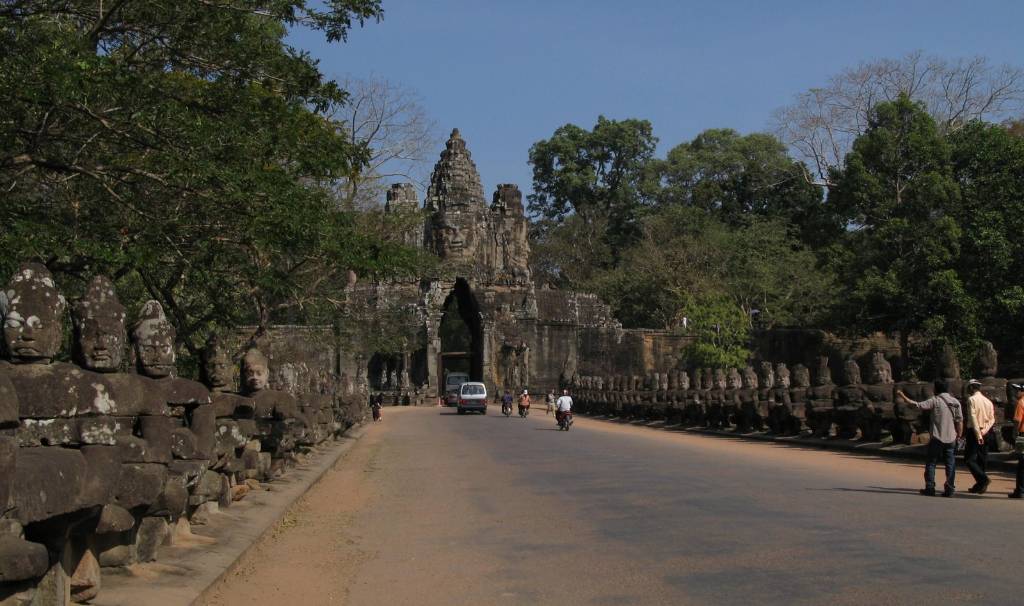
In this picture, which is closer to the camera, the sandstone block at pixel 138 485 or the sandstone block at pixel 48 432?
the sandstone block at pixel 48 432

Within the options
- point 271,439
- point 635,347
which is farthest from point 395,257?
point 635,347

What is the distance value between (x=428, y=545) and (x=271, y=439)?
15.8 ft

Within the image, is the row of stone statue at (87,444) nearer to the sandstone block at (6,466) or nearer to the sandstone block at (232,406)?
the sandstone block at (6,466)

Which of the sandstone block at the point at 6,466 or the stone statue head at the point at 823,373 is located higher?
the stone statue head at the point at 823,373

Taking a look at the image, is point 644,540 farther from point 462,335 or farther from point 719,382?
point 462,335

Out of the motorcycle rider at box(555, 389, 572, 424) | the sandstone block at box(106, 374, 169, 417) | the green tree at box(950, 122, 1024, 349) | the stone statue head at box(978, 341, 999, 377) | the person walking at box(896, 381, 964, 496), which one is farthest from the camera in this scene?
the green tree at box(950, 122, 1024, 349)

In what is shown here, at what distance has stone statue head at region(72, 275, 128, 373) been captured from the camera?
22.1ft

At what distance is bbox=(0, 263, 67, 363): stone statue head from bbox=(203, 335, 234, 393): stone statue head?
208 inches

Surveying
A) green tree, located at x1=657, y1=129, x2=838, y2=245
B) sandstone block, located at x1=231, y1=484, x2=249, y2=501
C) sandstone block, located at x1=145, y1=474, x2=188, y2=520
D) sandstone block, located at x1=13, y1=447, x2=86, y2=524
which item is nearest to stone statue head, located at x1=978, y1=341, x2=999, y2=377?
sandstone block, located at x1=231, y1=484, x2=249, y2=501

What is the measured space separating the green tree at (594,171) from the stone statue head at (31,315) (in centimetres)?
8211

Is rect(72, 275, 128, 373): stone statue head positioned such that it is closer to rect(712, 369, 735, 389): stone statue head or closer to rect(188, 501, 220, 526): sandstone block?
rect(188, 501, 220, 526): sandstone block

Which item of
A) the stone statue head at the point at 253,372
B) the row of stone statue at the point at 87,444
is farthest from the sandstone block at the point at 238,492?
the row of stone statue at the point at 87,444

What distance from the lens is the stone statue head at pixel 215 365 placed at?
1129cm

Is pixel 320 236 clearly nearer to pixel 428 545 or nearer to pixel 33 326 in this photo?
pixel 428 545
